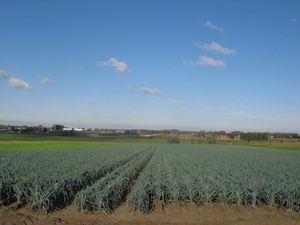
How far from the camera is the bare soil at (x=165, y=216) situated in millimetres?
9406

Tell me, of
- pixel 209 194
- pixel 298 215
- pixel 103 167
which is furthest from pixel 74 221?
pixel 103 167

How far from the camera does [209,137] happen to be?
139 metres

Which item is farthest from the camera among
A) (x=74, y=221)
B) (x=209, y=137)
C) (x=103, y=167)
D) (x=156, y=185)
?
(x=209, y=137)

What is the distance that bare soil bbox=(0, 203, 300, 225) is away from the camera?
941 centimetres

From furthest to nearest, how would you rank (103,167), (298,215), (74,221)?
(103,167)
(298,215)
(74,221)

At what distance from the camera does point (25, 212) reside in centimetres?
999

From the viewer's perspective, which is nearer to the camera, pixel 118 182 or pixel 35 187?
pixel 35 187

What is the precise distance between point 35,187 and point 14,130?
490 feet

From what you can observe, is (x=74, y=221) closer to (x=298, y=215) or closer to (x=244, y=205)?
(x=244, y=205)

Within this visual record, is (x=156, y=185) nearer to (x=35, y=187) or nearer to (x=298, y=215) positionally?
(x=35, y=187)

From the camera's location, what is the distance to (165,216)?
10.0 metres

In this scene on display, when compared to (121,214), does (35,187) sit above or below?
above

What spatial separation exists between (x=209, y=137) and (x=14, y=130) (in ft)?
347

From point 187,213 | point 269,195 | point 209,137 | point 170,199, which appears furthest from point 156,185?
point 209,137
